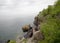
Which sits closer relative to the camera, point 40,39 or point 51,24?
point 51,24

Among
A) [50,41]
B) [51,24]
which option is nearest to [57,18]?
[51,24]

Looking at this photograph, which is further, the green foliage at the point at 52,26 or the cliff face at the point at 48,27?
the cliff face at the point at 48,27

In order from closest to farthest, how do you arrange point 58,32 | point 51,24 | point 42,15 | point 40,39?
point 58,32 → point 51,24 → point 40,39 → point 42,15

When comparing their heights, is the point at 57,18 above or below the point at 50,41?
above

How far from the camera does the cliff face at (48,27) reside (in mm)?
37875

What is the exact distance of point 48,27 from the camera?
3944cm

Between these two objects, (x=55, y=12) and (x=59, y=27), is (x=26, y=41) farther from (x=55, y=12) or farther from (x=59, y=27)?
(x=59, y=27)

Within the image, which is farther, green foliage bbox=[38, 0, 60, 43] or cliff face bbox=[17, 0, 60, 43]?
cliff face bbox=[17, 0, 60, 43]

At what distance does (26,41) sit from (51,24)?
9.77m

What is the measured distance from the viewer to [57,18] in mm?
41344

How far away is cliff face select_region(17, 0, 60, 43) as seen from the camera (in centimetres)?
3788

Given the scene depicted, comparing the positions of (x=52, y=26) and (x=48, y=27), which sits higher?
(x=52, y=26)

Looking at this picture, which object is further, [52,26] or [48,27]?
[48,27]

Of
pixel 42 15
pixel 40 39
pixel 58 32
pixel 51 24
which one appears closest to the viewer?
pixel 58 32
